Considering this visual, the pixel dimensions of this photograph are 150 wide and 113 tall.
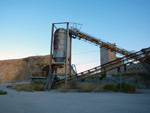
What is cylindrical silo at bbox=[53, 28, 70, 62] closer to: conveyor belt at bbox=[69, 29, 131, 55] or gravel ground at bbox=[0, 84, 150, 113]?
conveyor belt at bbox=[69, 29, 131, 55]

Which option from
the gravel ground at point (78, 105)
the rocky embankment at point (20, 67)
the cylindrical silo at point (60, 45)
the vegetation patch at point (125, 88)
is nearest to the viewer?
the gravel ground at point (78, 105)

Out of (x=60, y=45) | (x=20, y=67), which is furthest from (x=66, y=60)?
(x=20, y=67)

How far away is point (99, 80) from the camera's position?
17703 mm

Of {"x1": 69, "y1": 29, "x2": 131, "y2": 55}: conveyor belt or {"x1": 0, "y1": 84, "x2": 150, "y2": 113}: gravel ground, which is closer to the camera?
{"x1": 0, "y1": 84, "x2": 150, "y2": 113}: gravel ground

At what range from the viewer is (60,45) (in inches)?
637

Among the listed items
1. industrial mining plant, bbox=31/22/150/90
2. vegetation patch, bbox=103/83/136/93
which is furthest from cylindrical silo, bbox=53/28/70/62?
vegetation patch, bbox=103/83/136/93

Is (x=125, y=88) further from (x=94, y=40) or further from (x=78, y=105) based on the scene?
(x=94, y=40)

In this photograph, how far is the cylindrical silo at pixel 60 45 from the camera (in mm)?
15930

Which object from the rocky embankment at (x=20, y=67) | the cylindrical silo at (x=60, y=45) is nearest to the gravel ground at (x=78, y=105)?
the cylindrical silo at (x=60, y=45)

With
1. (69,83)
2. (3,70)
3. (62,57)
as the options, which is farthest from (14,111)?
(3,70)

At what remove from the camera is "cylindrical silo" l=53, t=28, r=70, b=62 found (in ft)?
52.3

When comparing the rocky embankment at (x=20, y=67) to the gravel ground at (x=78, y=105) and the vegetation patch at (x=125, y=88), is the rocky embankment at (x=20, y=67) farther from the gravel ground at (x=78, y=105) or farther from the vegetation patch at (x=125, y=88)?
the gravel ground at (x=78, y=105)

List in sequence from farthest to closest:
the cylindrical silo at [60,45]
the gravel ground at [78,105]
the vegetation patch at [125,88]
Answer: the cylindrical silo at [60,45] < the vegetation patch at [125,88] < the gravel ground at [78,105]

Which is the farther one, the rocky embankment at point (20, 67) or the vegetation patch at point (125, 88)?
the rocky embankment at point (20, 67)
